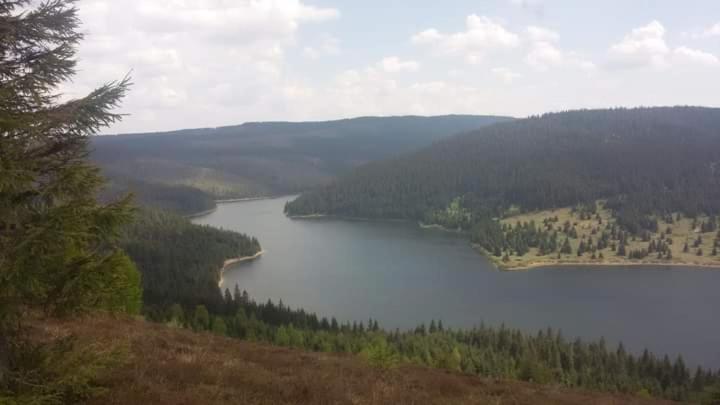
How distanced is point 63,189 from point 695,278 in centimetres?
17726

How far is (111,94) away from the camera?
10.3m

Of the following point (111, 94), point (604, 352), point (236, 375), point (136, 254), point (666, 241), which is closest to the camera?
point (111, 94)

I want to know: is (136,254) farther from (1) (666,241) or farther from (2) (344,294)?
(1) (666,241)

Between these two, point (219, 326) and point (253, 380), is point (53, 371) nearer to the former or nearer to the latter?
point (253, 380)

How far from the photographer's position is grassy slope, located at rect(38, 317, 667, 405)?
39.3ft

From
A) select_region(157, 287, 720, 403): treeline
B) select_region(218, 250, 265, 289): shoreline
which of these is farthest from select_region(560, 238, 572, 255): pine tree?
select_region(157, 287, 720, 403): treeline

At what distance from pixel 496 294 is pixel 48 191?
129718 millimetres

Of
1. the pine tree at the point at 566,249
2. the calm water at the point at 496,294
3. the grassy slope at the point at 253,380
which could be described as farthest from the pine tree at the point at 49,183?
the pine tree at the point at 566,249

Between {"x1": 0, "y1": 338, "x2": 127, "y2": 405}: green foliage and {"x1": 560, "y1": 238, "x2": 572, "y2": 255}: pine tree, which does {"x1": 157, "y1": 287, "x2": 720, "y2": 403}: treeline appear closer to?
{"x1": 0, "y1": 338, "x2": 127, "y2": 405}: green foliage

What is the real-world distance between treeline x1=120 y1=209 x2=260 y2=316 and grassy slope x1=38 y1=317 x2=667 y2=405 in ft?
233

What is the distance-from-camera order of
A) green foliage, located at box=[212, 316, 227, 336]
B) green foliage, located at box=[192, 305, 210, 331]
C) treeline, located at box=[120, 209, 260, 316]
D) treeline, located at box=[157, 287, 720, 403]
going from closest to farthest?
treeline, located at box=[157, 287, 720, 403], green foliage, located at box=[212, 316, 227, 336], green foliage, located at box=[192, 305, 210, 331], treeline, located at box=[120, 209, 260, 316]

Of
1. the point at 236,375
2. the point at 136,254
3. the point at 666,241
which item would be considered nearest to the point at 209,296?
the point at 136,254

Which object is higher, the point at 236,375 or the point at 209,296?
the point at 236,375

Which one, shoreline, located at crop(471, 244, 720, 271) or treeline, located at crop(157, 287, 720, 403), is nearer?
treeline, located at crop(157, 287, 720, 403)
